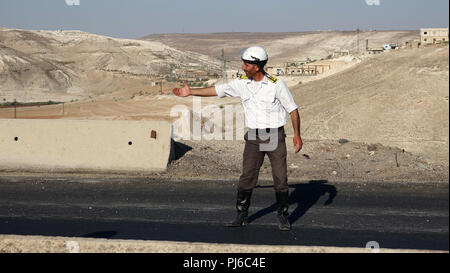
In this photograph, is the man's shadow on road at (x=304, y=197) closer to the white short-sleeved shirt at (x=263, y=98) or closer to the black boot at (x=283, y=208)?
the black boot at (x=283, y=208)

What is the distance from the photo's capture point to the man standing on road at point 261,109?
737cm

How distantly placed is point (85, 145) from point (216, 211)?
14.0 feet

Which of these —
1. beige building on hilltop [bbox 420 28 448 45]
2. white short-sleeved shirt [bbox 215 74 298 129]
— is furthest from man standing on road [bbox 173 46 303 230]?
beige building on hilltop [bbox 420 28 448 45]

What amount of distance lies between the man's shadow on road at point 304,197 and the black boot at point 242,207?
0.39m

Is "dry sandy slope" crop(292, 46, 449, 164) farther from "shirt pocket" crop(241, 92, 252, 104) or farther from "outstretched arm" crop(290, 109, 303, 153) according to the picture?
"shirt pocket" crop(241, 92, 252, 104)

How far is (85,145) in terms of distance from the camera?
1248cm

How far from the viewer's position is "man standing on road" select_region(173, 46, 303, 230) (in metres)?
7.37

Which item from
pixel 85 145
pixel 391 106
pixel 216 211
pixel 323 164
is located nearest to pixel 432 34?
pixel 391 106

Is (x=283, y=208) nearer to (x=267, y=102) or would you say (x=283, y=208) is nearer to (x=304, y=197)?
(x=267, y=102)

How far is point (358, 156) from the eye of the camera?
14.7 meters

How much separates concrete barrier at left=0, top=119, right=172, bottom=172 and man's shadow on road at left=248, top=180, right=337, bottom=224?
2.77m

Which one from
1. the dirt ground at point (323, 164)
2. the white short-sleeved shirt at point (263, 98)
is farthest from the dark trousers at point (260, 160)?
the dirt ground at point (323, 164)

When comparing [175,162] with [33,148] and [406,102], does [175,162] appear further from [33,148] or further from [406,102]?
[406,102]

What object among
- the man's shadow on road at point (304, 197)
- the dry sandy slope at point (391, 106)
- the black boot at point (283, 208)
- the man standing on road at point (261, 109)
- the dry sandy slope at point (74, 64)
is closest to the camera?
the man standing on road at point (261, 109)
